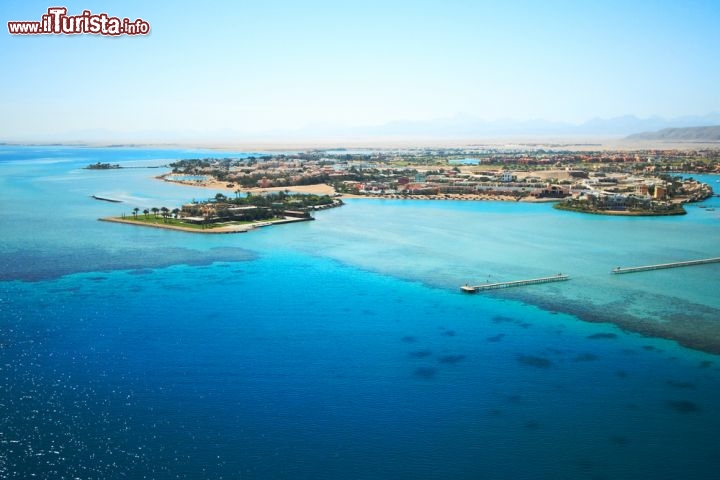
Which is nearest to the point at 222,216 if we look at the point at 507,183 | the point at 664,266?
the point at 664,266

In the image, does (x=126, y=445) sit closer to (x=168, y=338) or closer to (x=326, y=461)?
(x=326, y=461)

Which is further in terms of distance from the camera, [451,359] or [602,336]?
[602,336]

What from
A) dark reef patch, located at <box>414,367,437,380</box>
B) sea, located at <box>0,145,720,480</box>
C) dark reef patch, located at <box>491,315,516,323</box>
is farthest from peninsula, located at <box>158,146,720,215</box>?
dark reef patch, located at <box>414,367,437,380</box>

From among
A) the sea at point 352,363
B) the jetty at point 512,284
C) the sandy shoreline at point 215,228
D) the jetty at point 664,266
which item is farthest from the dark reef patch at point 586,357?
the sandy shoreline at point 215,228

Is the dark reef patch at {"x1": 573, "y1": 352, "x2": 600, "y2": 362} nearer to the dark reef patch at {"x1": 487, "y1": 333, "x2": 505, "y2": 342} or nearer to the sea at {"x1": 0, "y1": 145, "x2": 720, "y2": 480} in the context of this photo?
the sea at {"x1": 0, "y1": 145, "x2": 720, "y2": 480}

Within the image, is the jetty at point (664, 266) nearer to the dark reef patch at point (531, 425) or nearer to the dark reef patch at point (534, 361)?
the dark reef patch at point (534, 361)

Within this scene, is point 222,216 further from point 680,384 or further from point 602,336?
point 680,384
